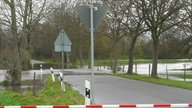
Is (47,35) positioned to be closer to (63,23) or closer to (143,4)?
(63,23)

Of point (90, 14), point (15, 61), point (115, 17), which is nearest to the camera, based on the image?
point (90, 14)

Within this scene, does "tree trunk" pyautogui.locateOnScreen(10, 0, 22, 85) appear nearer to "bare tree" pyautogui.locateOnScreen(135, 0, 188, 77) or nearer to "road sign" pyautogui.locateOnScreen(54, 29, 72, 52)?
"bare tree" pyautogui.locateOnScreen(135, 0, 188, 77)

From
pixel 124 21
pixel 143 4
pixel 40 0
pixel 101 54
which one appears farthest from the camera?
pixel 101 54

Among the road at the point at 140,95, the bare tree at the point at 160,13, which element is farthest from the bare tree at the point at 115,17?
the road at the point at 140,95

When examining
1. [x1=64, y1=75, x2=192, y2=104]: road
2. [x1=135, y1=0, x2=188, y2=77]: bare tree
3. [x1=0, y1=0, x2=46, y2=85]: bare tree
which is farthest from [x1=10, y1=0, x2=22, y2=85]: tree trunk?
[x1=64, y1=75, x2=192, y2=104]: road

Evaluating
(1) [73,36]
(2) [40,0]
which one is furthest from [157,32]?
(1) [73,36]

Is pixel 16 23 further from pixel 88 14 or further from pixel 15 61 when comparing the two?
pixel 88 14

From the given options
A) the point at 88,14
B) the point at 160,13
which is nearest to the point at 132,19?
the point at 160,13

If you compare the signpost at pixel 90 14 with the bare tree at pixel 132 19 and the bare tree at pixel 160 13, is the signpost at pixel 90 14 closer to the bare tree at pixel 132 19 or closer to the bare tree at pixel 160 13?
the bare tree at pixel 160 13

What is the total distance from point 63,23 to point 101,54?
647 inches

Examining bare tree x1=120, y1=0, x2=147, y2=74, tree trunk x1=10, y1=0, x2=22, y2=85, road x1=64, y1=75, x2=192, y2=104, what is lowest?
road x1=64, y1=75, x2=192, y2=104

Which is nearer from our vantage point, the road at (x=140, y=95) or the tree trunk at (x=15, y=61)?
the road at (x=140, y=95)

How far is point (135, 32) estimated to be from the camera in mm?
38188

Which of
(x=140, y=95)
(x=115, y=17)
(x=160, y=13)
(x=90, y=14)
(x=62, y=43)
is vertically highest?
(x=115, y=17)
